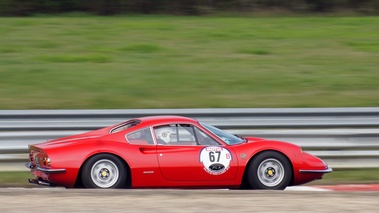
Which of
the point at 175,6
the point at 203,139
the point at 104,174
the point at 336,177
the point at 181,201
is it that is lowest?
the point at 336,177

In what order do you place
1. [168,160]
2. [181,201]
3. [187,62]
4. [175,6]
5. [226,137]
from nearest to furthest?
[181,201] < [168,160] < [226,137] < [187,62] < [175,6]

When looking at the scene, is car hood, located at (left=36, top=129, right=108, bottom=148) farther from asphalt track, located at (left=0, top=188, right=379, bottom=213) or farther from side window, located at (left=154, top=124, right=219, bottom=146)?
asphalt track, located at (left=0, top=188, right=379, bottom=213)

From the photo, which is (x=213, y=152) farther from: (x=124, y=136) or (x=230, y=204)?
(x=230, y=204)

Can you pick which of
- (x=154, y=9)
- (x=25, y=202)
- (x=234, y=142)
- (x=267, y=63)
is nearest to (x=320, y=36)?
(x=267, y=63)

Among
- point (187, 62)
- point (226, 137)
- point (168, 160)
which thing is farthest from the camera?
point (187, 62)

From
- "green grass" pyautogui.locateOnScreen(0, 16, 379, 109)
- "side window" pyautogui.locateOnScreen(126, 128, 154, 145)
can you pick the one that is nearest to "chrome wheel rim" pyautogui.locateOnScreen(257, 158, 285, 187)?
"side window" pyautogui.locateOnScreen(126, 128, 154, 145)

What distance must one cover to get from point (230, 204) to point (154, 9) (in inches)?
419

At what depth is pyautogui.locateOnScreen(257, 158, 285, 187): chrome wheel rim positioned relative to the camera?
849 centimetres

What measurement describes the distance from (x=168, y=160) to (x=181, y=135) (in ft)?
1.27

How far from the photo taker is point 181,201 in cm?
697

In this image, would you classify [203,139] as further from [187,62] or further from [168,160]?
[187,62]

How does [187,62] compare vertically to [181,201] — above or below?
above

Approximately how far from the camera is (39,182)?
8.42 metres

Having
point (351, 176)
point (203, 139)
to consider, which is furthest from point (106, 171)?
point (351, 176)
